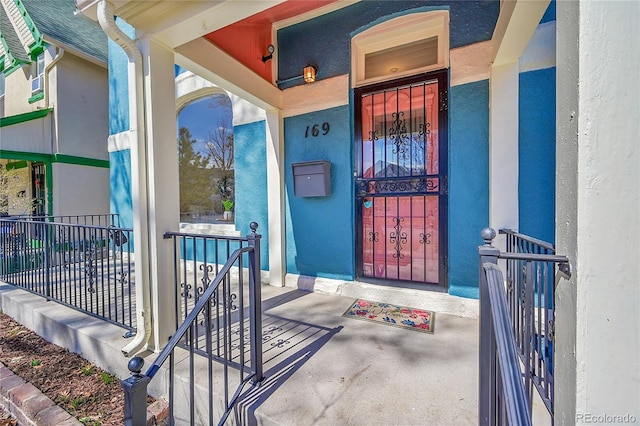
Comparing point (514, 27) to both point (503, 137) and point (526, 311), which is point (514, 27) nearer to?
point (503, 137)

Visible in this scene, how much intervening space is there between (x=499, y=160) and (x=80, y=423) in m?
3.79

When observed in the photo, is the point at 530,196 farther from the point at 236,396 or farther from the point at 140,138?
the point at 140,138

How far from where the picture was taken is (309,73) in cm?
353

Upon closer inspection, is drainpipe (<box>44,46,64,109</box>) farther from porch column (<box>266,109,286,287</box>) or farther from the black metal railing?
the black metal railing

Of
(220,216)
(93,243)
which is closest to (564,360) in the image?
(93,243)

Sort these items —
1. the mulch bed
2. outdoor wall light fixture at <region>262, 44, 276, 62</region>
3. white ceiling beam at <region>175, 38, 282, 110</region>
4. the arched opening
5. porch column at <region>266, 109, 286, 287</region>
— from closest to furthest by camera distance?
the mulch bed < white ceiling beam at <region>175, 38, 282, 110</region> < outdoor wall light fixture at <region>262, 44, 276, 62</region> < porch column at <region>266, 109, 286, 287</region> < the arched opening

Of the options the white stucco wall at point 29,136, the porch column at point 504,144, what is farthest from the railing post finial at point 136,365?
the white stucco wall at point 29,136

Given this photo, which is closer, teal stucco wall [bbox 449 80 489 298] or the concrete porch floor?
the concrete porch floor

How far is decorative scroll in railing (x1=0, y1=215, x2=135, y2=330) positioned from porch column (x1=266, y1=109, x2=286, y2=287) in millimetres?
1668

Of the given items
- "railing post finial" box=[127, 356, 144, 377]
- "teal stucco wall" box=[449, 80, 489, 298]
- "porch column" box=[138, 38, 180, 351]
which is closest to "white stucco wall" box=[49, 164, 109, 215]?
"porch column" box=[138, 38, 180, 351]

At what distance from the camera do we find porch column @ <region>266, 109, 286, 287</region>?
3803mm

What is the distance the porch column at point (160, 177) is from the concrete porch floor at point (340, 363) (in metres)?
0.37

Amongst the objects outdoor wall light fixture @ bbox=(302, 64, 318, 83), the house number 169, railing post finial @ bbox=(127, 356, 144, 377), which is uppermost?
outdoor wall light fixture @ bbox=(302, 64, 318, 83)

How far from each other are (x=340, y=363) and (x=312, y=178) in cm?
213
